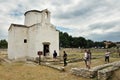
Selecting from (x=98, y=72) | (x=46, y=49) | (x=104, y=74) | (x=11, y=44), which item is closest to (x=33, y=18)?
(x=11, y=44)

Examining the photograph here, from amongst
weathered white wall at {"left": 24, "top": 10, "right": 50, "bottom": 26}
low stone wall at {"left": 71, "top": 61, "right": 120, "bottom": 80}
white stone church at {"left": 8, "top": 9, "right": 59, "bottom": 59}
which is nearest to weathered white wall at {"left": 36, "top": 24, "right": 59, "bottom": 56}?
white stone church at {"left": 8, "top": 9, "right": 59, "bottom": 59}

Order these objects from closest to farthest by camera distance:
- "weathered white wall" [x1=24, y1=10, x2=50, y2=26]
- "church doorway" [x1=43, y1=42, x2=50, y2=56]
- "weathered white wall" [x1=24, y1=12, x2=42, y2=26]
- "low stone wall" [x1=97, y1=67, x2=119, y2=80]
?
"low stone wall" [x1=97, y1=67, x2=119, y2=80] → "church doorway" [x1=43, y1=42, x2=50, y2=56] → "weathered white wall" [x1=24, y1=10, x2=50, y2=26] → "weathered white wall" [x1=24, y1=12, x2=42, y2=26]

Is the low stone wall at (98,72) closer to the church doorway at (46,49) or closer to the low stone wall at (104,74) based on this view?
the low stone wall at (104,74)

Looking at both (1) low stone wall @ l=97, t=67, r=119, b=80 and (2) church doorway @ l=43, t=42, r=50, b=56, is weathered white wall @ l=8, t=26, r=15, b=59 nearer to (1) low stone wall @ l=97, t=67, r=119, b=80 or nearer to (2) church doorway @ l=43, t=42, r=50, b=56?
(2) church doorway @ l=43, t=42, r=50, b=56

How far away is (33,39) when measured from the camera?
103 feet

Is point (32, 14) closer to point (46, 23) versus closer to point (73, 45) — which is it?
point (46, 23)

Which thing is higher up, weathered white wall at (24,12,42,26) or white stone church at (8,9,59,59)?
weathered white wall at (24,12,42,26)

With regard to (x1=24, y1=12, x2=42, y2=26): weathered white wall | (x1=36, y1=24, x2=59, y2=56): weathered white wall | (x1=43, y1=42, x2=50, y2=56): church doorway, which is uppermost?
(x1=24, y1=12, x2=42, y2=26): weathered white wall

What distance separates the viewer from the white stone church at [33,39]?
31.2 metres

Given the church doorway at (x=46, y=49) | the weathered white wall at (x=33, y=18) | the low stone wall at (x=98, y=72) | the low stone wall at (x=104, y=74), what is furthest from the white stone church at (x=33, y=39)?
the low stone wall at (x=104, y=74)

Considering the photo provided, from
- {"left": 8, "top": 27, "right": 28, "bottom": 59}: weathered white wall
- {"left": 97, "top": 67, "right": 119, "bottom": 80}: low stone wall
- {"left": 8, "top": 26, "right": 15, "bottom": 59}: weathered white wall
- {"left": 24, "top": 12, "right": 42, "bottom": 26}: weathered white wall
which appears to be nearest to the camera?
{"left": 97, "top": 67, "right": 119, "bottom": 80}: low stone wall

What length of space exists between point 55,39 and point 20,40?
19.9 feet

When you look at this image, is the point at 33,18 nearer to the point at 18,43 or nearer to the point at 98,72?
the point at 18,43

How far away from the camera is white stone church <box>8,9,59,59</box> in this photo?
3122 centimetres
